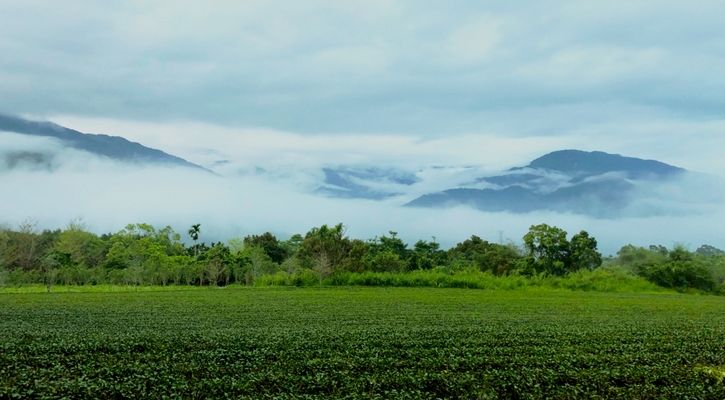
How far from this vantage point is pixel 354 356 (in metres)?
16.8

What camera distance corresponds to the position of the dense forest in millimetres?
65044

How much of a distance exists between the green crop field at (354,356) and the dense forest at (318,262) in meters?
37.0

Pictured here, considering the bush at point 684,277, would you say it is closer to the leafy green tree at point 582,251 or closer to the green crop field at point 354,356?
the leafy green tree at point 582,251

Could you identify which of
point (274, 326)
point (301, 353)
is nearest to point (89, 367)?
point (301, 353)

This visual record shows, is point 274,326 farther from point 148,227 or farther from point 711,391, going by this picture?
point 148,227

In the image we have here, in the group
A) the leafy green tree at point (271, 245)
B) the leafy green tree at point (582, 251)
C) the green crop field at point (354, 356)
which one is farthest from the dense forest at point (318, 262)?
the green crop field at point (354, 356)

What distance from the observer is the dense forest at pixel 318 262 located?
65.0m

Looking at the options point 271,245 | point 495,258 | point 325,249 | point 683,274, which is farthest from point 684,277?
point 271,245

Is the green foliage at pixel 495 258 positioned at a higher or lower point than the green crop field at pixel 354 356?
higher

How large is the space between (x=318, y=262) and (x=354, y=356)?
4767 centimetres

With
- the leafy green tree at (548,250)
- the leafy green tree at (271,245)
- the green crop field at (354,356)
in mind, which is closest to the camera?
the green crop field at (354,356)

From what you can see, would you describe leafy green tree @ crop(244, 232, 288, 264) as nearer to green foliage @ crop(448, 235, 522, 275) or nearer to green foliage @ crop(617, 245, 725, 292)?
green foliage @ crop(448, 235, 522, 275)

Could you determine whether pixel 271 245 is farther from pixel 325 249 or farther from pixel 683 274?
pixel 683 274

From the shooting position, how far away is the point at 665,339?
21641 mm
